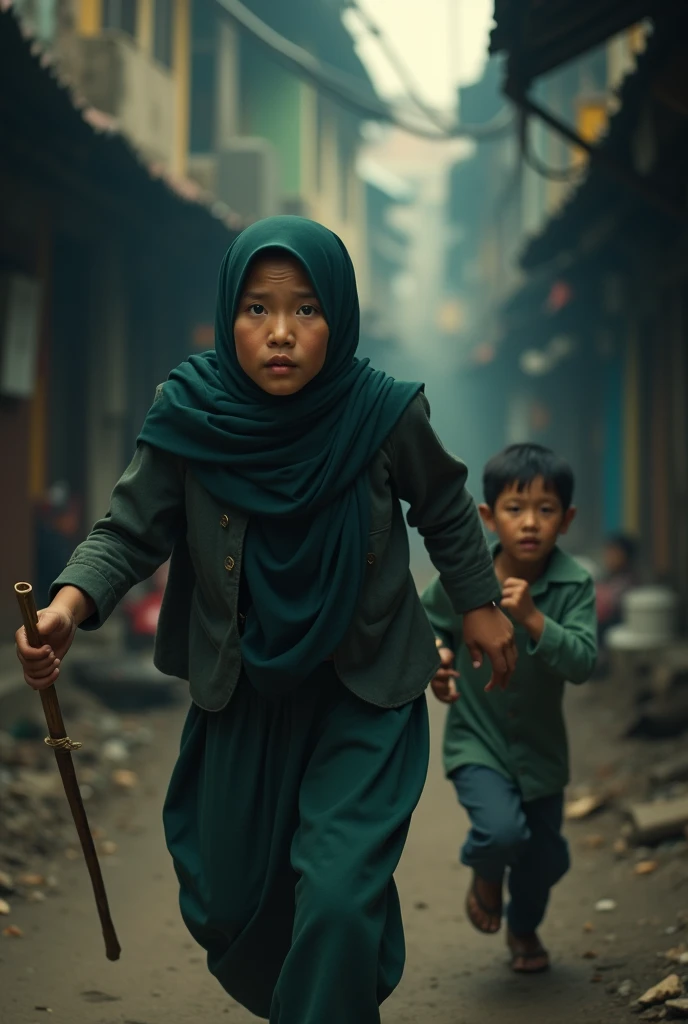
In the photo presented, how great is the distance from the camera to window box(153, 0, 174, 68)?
15547 mm

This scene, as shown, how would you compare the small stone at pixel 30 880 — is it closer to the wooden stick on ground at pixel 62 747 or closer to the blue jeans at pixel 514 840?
the blue jeans at pixel 514 840

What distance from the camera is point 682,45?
24.4 ft

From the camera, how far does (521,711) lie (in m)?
4.32

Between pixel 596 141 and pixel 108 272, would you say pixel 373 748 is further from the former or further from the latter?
pixel 108 272

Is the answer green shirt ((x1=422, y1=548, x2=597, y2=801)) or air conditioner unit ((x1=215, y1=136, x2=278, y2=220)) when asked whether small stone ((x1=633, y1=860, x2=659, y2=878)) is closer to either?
green shirt ((x1=422, y1=548, x2=597, y2=801))

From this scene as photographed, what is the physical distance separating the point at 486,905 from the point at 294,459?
195cm

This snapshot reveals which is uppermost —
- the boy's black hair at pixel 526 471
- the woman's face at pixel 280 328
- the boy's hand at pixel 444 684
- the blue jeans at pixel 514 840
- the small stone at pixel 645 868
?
the woman's face at pixel 280 328

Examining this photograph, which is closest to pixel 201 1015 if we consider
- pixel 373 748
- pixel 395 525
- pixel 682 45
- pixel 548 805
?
pixel 548 805

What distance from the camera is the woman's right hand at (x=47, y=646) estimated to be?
109 inches

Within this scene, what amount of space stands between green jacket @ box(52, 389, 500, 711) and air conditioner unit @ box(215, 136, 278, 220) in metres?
15.6

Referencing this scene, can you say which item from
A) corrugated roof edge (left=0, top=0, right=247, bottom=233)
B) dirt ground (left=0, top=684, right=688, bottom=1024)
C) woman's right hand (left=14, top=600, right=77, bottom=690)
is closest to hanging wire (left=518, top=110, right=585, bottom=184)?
corrugated roof edge (left=0, top=0, right=247, bottom=233)

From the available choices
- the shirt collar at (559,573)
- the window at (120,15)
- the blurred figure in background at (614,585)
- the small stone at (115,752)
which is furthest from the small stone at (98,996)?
the window at (120,15)

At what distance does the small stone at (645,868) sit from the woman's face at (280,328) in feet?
11.5

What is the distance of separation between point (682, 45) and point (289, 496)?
532 centimetres
